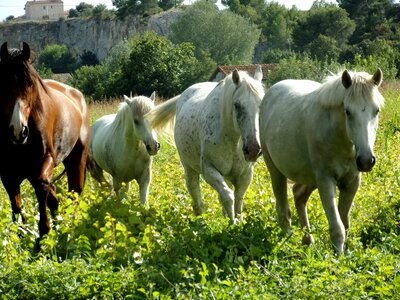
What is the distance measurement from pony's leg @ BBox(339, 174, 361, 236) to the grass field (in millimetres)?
152

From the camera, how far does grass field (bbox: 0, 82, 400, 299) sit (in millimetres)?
5309

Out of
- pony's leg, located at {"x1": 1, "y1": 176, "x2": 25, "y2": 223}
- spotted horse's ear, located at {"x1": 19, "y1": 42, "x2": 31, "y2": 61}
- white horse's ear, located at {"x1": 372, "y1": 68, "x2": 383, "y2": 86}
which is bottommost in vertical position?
pony's leg, located at {"x1": 1, "y1": 176, "x2": 25, "y2": 223}

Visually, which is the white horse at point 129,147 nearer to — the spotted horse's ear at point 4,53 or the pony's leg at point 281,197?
the pony's leg at point 281,197

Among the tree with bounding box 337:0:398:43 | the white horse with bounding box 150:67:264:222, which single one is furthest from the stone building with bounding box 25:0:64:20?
the white horse with bounding box 150:67:264:222

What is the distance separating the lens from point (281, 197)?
761cm

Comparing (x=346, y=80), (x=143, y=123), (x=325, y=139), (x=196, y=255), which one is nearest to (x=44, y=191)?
(x=196, y=255)

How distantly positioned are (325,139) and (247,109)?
1.12m

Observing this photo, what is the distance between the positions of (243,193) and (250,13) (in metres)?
116

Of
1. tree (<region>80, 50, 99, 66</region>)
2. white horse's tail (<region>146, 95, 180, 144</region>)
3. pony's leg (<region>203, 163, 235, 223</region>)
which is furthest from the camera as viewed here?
tree (<region>80, 50, 99, 66</region>)

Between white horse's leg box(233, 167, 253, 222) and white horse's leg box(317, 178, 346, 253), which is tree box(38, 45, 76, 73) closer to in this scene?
white horse's leg box(233, 167, 253, 222)

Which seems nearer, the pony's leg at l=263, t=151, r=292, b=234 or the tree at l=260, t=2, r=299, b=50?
the pony's leg at l=263, t=151, r=292, b=234

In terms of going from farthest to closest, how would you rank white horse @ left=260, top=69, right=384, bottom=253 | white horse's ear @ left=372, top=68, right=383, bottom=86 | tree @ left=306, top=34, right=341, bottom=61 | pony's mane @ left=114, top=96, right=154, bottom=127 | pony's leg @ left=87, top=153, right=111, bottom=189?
tree @ left=306, top=34, right=341, bottom=61 → pony's leg @ left=87, top=153, right=111, bottom=189 → pony's mane @ left=114, top=96, right=154, bottom=127 → white horse's ear @ left=372, top=68, right=383, bottom=86 → white horse @ left=260, top=69, right=384, bottom=253

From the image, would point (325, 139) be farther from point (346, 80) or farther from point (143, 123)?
point (143, 123)

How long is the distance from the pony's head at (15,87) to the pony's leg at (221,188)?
1.95 m
